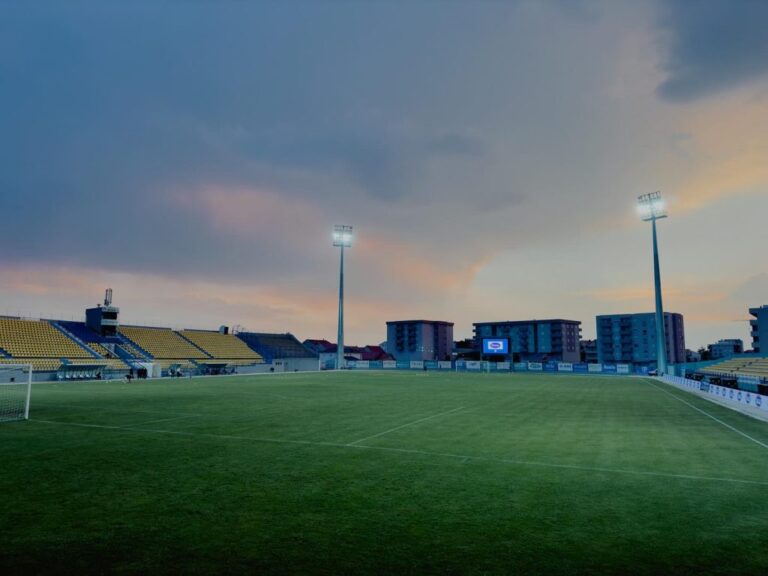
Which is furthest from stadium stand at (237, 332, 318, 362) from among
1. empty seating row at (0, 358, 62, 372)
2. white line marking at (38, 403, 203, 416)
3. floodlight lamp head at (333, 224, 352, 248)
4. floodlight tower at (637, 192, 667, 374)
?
white line marking at (38, 403, 203, 416)

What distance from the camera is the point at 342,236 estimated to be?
82.1 meters

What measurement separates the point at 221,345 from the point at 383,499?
76.2 meters

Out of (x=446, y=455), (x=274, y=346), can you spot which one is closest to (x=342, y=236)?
(x=274, y=346)

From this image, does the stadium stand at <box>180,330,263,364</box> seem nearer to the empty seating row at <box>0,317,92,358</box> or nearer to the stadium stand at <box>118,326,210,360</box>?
the stadium stand at <box>118,326,210,360</box>

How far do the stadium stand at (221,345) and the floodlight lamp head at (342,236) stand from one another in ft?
79.3

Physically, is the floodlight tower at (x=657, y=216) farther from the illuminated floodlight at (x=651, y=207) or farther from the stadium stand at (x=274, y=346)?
the stadium stand at (x=274, y=346)

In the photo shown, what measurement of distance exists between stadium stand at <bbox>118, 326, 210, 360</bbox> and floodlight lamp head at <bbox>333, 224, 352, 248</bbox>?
94.1ft

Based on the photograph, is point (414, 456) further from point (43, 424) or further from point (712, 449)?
point (43, 424)

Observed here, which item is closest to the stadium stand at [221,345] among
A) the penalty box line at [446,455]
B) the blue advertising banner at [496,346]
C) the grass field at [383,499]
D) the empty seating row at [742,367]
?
the blue advertising banner at [496,346]

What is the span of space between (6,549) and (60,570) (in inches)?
45.8

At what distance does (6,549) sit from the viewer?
5.66m

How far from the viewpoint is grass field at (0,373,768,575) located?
544cm

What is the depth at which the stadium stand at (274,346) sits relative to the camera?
8375 centimetres

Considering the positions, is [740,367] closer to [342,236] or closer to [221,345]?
[342,236]
